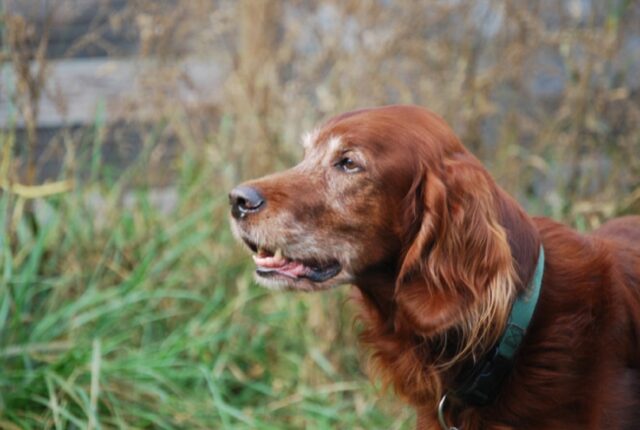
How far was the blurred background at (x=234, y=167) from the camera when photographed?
14.7 feet

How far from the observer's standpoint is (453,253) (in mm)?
2916

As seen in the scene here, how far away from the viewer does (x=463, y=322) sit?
286cm

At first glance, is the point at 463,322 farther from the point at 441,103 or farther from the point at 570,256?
the point at 441,103

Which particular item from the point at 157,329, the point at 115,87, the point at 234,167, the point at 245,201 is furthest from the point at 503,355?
the point at 115,87

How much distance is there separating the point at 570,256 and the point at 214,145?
122 inches

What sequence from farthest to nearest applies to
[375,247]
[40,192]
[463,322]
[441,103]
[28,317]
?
[441,103] → [40,192] → [28,317] → [375,247] → [463,322]

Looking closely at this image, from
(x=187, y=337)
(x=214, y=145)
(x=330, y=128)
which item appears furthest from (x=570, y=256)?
(x=214, y=145)

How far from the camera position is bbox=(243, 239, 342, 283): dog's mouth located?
3.13 metres

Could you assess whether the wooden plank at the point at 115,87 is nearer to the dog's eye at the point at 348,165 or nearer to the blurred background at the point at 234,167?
the blurred background at the point at 234,167

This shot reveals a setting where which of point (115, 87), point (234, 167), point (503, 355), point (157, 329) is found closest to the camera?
point (503, 355)

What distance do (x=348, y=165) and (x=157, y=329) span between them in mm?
2193

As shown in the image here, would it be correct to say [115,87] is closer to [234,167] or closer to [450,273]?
[234,167]

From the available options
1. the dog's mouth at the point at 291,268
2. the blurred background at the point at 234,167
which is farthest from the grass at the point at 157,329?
the dog's mouth at the point at 291,268

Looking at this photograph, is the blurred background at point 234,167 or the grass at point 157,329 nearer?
the grass at point 157,329
